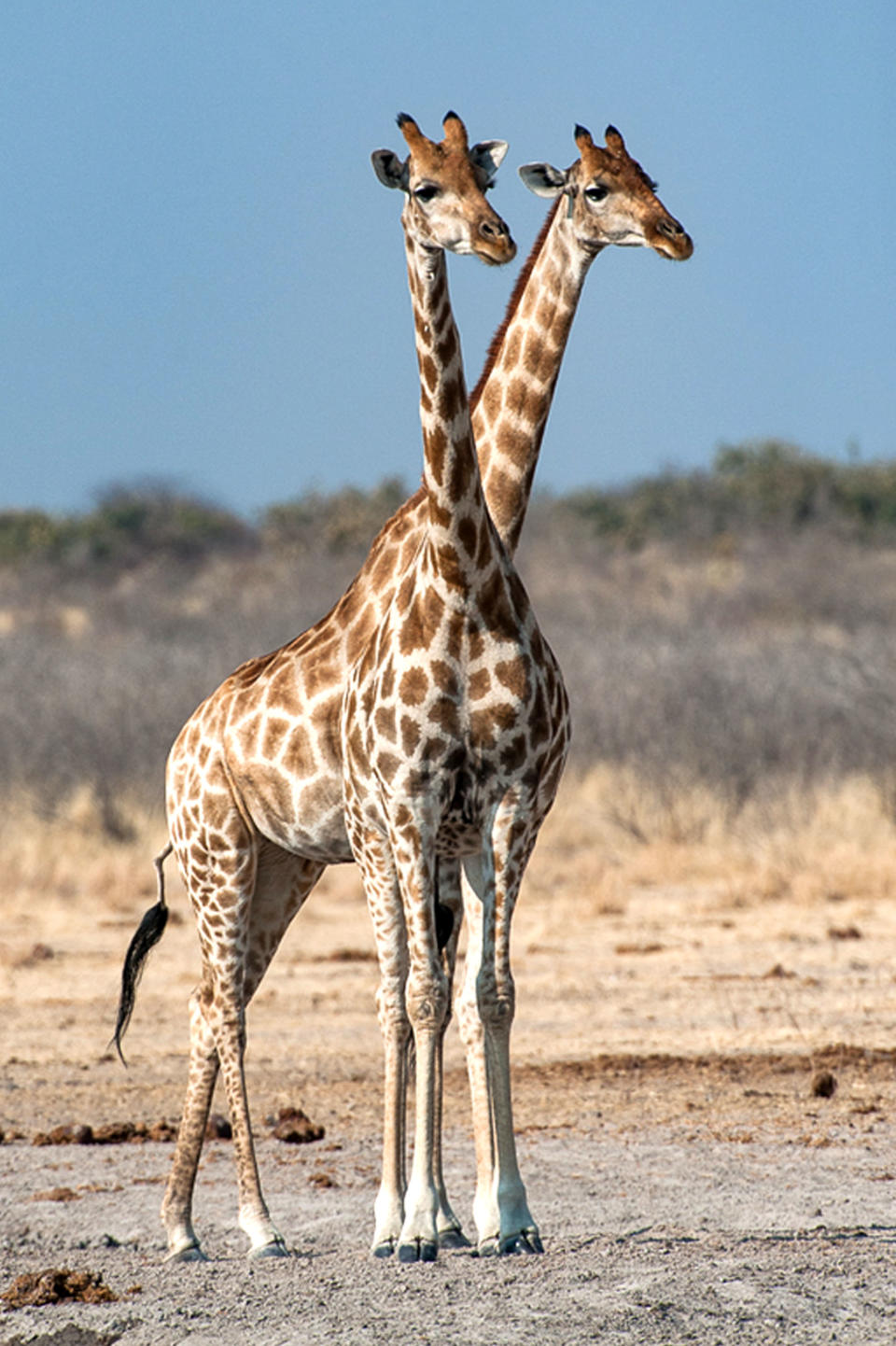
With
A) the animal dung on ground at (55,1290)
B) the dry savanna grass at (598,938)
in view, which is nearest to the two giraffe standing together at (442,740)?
the animal dung on ground at (55,1290)

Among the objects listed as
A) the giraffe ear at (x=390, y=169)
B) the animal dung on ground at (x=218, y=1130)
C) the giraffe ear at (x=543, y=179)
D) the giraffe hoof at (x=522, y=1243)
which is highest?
the giraffe ear at (x=543, y=179)

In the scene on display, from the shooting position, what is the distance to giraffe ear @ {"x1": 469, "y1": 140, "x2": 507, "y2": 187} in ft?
18.7

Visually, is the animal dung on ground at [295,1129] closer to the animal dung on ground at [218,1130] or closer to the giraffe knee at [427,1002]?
the animal dung on ground at [218,1130]

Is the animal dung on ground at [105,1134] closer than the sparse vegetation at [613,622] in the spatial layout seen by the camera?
Yes

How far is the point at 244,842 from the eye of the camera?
6.82 m

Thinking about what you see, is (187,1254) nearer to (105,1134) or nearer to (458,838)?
(458,838)

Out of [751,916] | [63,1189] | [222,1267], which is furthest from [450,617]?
[751,916]

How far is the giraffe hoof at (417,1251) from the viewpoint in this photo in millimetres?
5719

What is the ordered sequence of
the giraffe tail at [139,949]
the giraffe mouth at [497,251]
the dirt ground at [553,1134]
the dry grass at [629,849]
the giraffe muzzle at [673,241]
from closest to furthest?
1. the giraffe mouth at [497,251]
2. the dirt ground at [553,1134]
3. the giraffe muzzle at [673,241]
4. the giraffe tail at [139,949]
5. the dry grass at [629,849]

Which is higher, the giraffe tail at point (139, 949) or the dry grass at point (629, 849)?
the dry grass at point (629, 849)

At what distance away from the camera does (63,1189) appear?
7.38 metres

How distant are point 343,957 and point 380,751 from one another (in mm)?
7845

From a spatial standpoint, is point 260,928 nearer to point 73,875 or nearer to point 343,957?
point 343,957

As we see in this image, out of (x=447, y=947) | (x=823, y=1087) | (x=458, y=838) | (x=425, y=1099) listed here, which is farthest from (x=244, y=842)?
(x=823, y=1087)
